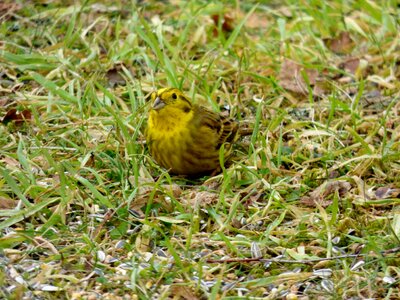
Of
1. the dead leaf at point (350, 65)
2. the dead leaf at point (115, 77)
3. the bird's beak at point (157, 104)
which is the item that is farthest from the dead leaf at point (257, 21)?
the bird's beak at point (157, 104)

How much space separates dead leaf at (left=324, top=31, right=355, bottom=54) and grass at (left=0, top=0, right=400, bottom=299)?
0.04 feet

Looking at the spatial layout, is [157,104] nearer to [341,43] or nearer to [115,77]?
[115,77]

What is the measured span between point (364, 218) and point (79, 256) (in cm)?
126

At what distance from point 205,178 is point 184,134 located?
0.81 ft

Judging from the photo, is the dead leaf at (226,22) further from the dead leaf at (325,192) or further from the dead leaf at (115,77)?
the dead leaf at (325,192)

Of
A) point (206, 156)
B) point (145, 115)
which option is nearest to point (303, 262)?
point (206, 156)

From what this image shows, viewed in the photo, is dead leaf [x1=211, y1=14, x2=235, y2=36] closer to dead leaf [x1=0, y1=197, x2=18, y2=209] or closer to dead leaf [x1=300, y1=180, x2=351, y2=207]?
dead leaf [x1=300, y1=180, x2=351, y2=207]

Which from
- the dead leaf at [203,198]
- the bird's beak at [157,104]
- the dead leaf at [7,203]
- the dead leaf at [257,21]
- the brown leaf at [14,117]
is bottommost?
Result: the dead leaf at [257,21]

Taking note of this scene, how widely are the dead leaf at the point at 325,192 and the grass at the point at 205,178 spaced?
1 centimetres

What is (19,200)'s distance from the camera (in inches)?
180

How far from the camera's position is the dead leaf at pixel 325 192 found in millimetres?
4766

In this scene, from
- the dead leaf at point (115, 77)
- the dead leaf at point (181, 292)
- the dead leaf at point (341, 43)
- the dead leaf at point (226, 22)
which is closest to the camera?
the dead leaf at point (181, 292)

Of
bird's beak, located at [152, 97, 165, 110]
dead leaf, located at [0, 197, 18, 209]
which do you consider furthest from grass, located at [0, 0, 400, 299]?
bird's beak, located at [152, 97, 165, 110]

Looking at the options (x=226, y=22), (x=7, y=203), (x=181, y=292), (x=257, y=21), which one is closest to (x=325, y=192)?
(x=181, y=292)
